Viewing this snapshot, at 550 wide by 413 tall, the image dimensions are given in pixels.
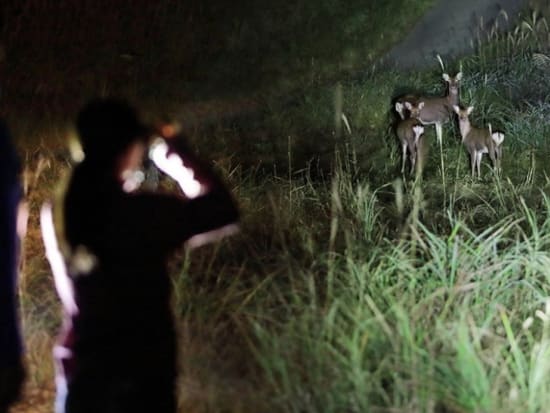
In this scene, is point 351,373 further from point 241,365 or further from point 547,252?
point 547,252

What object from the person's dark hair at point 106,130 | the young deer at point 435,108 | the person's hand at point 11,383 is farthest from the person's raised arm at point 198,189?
the young deer at point 435,108

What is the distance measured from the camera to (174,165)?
385cm

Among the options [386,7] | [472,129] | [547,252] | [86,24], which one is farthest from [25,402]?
[386,7]

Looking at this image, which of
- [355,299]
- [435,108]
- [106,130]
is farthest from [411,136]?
[106,130]

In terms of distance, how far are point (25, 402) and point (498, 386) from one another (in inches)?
83.0

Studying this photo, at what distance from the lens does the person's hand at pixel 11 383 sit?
10.9 ft

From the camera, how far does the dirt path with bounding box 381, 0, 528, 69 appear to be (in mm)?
12233

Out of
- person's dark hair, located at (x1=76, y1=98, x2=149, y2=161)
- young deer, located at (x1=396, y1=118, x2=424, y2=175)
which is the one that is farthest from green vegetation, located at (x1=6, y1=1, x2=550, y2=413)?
person's dark hair, located at (x1=76, y1=98, x2=149, y2=161)

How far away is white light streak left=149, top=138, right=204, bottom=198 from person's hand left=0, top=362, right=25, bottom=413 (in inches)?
35.2

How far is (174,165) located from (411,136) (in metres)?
5.41

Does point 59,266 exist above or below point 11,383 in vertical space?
above

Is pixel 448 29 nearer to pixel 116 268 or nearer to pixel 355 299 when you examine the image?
pixel 355 299

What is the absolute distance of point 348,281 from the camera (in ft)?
16.8

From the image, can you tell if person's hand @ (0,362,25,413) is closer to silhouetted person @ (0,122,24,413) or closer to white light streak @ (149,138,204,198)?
silhouetted person @ (0,122,24,413)
